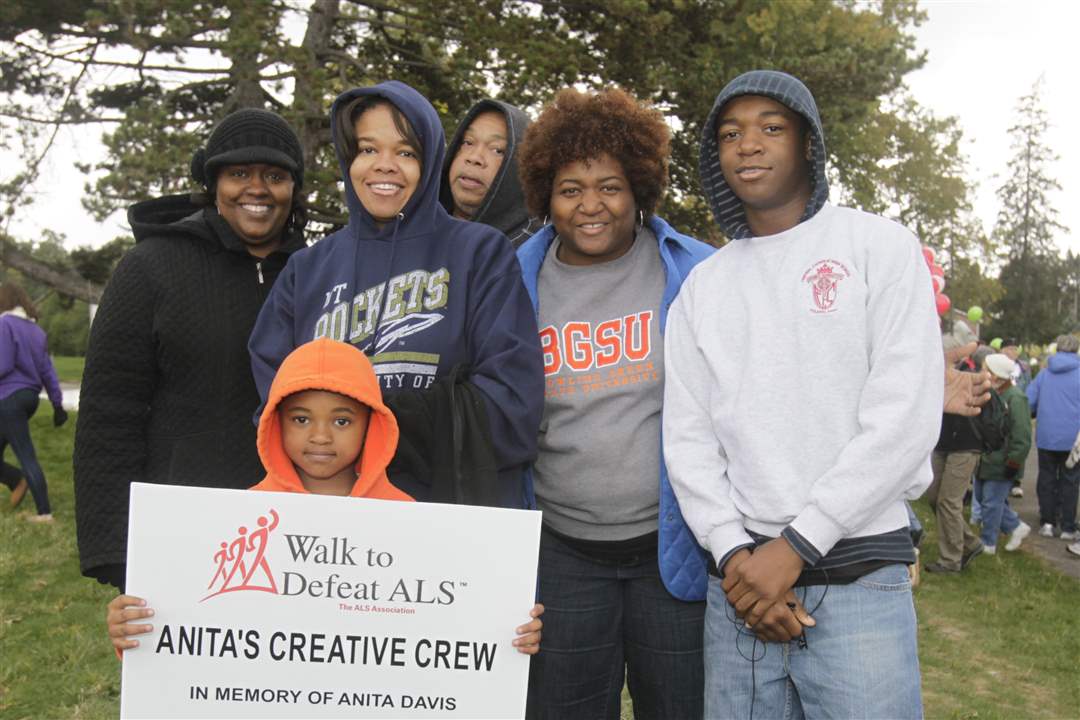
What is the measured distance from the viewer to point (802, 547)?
2033 millimetres

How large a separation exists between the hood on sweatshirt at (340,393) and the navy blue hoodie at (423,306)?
3.7 inches

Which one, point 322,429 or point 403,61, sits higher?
point 403,61

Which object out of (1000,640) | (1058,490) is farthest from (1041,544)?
(1000,640)

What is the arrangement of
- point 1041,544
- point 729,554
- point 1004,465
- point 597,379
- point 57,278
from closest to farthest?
point 729,554
point 597,379
point 1004,465
point 1041,544
point 57,278

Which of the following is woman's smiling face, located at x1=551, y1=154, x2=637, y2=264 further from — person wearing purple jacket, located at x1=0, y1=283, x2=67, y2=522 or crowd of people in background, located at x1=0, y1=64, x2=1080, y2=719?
person wearing purple jacket, located at x1=0, y1=283, x2=67, y2=522

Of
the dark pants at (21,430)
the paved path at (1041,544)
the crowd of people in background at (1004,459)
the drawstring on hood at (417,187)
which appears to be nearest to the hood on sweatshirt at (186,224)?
the drawstring on hood at (417,187)

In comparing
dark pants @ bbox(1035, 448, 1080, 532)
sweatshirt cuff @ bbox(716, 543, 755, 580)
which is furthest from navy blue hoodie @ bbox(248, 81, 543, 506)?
dark pants @ bbox(1035, 448, 1080, 532)

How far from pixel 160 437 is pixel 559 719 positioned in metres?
1.38

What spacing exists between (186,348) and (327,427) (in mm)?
614

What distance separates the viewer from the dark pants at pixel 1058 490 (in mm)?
9273

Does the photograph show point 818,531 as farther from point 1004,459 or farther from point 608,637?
point 1004,459

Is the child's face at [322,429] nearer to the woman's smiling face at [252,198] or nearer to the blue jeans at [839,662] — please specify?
the woman's smiling face at [252,198]

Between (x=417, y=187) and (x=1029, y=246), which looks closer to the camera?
(x=417, y=187)

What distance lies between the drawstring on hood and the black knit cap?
31 cm
